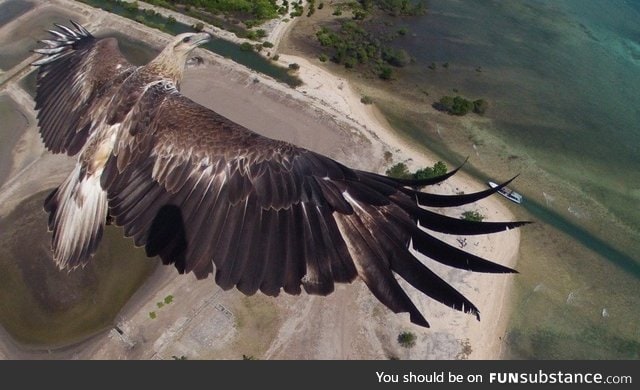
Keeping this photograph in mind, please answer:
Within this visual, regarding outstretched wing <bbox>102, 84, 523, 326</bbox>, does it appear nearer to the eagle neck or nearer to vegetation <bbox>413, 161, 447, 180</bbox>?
the eagle neck

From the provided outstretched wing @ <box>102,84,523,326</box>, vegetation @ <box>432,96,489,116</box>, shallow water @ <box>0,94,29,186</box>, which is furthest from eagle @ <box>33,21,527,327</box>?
vegetation @ <box>432,96,489,116</box>

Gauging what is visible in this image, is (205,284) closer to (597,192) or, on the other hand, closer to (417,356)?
(417,356)

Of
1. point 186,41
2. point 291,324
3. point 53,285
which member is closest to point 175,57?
point 186,41

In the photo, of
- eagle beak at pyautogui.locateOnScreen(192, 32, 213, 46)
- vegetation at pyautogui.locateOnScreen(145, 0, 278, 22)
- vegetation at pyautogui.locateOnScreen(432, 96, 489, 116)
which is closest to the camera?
eagle beak at pyautogui.locateOnScreen(192, 32, 213, 46)

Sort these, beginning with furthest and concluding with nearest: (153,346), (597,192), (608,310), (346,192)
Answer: (597,192), (608,310), (153,346), (346,192)

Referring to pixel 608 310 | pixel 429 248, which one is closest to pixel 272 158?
pixel 429 248

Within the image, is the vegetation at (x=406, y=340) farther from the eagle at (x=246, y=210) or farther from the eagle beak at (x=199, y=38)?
the eagle beak at (x=199, y=38)

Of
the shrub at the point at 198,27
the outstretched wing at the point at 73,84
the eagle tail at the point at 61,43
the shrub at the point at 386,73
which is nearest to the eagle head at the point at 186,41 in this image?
the outstretched wing at the point at 73,84
